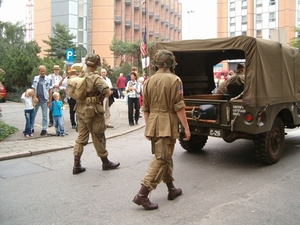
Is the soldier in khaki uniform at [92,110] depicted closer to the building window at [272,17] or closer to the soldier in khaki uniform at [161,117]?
the soldier in khaki uniform at [161,117]

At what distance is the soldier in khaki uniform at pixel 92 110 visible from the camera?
6145 mm

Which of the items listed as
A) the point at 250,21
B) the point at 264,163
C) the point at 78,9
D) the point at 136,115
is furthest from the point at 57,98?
the point at 250,21

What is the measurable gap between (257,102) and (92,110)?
2.81m

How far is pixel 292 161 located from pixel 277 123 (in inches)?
34.2

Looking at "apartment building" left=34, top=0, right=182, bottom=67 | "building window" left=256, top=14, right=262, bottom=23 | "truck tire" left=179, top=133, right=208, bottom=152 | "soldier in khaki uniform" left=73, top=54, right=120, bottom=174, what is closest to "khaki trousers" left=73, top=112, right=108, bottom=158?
"soldier in khaki uniform" left=73, top=54, right=120, bottom=174

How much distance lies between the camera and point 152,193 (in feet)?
17.4

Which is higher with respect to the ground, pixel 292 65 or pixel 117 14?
pixel 117 14

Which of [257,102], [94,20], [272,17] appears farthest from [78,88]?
[272,17]

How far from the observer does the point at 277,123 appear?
22.9 feet

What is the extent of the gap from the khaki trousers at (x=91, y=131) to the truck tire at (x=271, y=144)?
9.30 ft

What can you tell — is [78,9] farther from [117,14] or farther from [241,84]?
[241,84]

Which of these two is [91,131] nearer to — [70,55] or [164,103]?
[164,103]

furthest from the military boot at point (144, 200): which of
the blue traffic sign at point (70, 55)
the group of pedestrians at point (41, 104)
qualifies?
the blue traffic sign at point (70, 55)

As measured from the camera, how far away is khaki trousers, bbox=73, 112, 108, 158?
6297mm
